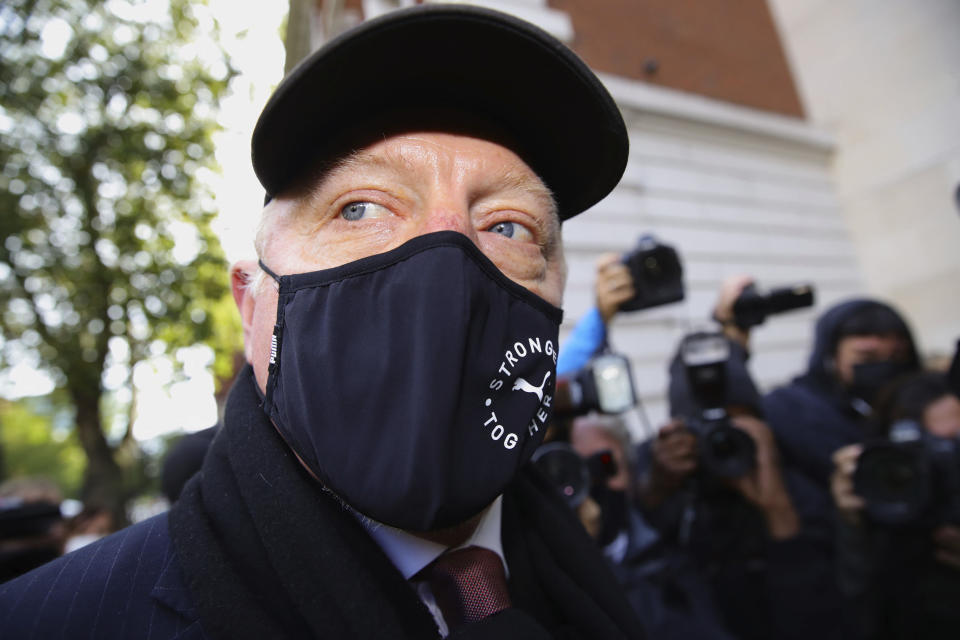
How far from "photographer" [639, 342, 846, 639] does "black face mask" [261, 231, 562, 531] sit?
143 centimetres

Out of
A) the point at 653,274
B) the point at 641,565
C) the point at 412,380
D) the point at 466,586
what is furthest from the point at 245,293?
the point at 641,565

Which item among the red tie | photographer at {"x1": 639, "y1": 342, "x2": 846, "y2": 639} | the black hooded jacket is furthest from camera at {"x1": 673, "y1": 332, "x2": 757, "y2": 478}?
the red tie

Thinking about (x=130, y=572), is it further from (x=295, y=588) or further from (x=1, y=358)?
(x=1, y=358)

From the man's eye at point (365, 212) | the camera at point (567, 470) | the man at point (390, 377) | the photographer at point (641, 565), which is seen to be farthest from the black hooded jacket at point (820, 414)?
the man's eye at point (365, 212)

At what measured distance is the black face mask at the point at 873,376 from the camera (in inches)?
110

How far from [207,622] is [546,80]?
1.15 meters

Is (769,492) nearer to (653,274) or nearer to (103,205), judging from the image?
(653,274)

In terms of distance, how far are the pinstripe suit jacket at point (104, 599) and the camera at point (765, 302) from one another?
241 cm

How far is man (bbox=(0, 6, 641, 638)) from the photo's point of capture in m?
0.83

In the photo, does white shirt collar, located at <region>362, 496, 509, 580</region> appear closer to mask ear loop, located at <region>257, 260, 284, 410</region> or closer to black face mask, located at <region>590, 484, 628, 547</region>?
mask ear loop, located at <region>257, 260, 284, 410</region>

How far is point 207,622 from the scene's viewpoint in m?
0.81

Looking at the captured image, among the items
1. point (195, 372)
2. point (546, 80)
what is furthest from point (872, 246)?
point (195, 372)

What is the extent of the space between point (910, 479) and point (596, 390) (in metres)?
1.28

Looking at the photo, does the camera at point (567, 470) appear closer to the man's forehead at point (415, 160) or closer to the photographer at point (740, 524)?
the photographer at point (740, 524)
